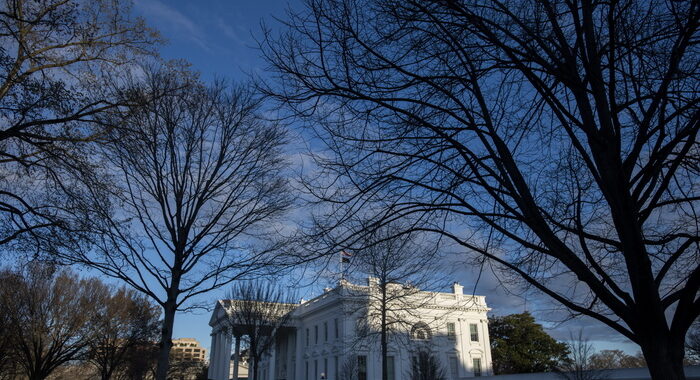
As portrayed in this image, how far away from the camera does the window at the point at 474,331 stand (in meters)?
42.6

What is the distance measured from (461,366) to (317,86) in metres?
A: 41.1

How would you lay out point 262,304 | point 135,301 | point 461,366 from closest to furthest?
point 262,304
point 135,301
point 461,366

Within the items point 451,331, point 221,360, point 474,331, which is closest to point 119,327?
point 221,360

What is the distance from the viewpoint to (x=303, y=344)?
151 ft

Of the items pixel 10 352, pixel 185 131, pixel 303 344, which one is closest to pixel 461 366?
Result: pixel 303 344

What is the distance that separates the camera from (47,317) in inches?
1136

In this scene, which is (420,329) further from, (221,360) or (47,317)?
(221,360)

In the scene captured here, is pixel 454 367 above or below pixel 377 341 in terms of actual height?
below

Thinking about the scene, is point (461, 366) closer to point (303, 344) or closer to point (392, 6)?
point (303, 344)

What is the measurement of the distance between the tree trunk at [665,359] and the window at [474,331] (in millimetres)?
41215

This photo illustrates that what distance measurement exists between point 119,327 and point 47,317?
7.04 metres

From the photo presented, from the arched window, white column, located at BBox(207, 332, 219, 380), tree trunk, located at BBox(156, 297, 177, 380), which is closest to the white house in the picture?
the arched window

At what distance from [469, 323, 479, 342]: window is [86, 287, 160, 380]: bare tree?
89.2 feet

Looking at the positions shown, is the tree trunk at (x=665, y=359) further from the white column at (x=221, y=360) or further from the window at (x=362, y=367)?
the white column at (x=221, y=360)
